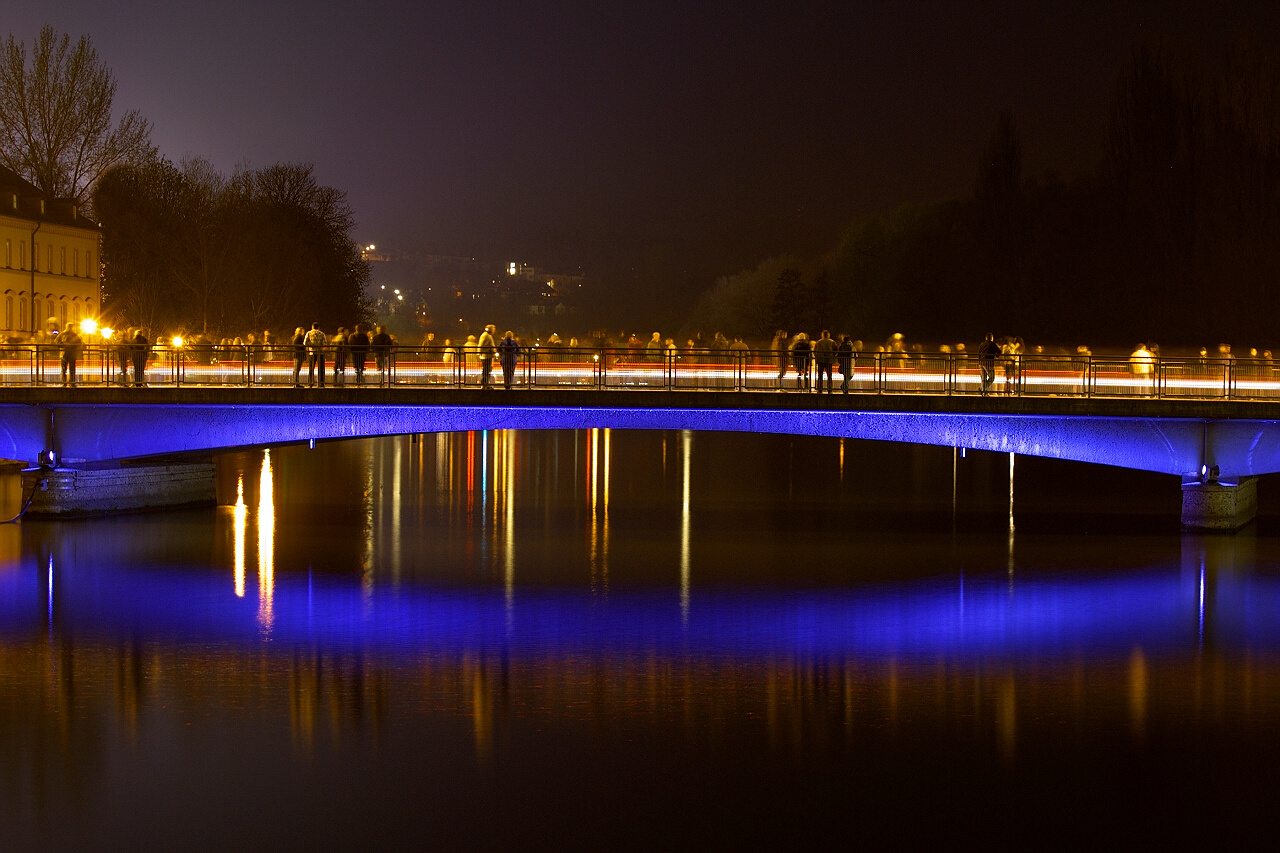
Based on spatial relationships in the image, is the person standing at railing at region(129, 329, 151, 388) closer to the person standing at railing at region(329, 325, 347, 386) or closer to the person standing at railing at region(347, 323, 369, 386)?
the person standing at railing at region(329, 325, 347, 386)

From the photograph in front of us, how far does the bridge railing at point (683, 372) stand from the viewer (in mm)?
37531

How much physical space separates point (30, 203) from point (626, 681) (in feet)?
236

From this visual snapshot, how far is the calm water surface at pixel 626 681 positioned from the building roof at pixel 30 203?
45.8m

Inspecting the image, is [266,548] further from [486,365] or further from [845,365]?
[845,365]

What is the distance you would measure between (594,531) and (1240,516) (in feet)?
59.7

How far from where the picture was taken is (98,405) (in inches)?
1542

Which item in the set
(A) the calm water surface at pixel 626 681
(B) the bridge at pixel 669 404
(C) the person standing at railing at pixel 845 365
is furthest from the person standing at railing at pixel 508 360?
(C) the person standing at railing at pixel 845 365

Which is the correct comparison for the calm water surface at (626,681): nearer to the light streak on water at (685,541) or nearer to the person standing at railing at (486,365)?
the light streak on water at (685,541)

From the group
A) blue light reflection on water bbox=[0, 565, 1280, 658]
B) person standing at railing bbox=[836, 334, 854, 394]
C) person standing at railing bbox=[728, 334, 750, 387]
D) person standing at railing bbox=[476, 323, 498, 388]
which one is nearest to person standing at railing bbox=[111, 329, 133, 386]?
blue light reflection on water bbox=[0, 565, 1280, 658]

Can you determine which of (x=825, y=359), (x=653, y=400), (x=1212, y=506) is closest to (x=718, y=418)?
(x=653, y=400)

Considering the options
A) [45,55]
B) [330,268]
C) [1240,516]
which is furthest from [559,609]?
[330,268]

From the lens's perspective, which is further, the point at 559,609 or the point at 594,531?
the point at 594,531

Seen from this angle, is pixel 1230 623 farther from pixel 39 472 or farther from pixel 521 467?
pixel 521 467

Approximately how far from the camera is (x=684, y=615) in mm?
28359
